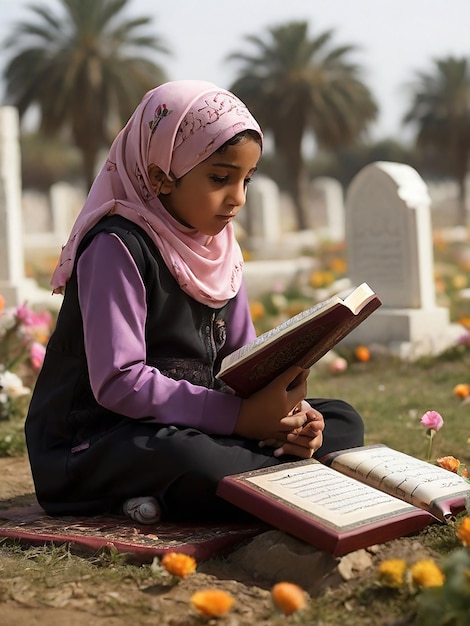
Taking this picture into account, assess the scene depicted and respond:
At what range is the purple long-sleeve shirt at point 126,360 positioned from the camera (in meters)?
2.50

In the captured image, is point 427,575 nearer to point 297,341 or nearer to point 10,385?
point 297,341

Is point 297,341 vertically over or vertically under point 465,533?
over

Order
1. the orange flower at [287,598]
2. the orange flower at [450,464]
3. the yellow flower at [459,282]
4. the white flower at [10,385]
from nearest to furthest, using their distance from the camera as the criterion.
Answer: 1. the orange flower at [287,598]
2. the orange flower at [450,464]
3. the white flower at [10,385]
4. the yellow flower at [459,282]

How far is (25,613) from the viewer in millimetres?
1998

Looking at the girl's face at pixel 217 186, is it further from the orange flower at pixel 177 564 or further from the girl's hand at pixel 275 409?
the orange flower at pixel 177 564

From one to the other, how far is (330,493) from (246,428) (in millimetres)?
344

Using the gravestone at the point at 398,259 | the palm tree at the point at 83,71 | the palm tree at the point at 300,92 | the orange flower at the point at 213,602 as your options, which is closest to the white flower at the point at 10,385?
the orange flower at the point at 213,602

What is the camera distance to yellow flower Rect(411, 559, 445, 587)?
1.84m

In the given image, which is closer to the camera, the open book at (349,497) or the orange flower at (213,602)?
the orange flower at (213,602)

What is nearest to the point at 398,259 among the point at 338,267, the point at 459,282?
the point at 459,282

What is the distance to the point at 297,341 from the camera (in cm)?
237

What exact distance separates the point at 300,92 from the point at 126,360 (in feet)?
74.1

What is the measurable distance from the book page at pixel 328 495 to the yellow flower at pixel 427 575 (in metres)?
0.29

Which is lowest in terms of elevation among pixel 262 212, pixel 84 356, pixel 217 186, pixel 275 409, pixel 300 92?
pixel 275 409
